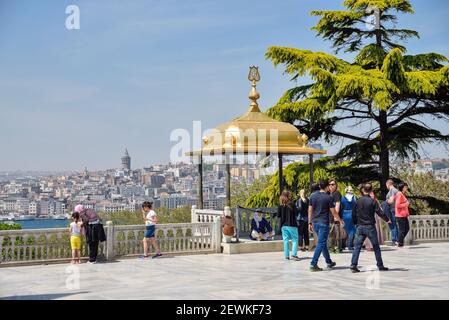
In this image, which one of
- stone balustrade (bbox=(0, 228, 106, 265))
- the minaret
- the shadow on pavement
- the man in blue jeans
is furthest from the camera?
the minaret

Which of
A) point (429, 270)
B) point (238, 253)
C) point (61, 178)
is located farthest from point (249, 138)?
point (61, 178)

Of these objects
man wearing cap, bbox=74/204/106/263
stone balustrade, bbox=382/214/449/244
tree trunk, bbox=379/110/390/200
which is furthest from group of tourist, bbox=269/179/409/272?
tree trunk, bbox=379/110/390/200

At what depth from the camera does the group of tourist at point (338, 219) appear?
11.9 metres

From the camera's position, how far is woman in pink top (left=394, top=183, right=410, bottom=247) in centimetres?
1719

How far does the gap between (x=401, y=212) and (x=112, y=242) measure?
25.3ft

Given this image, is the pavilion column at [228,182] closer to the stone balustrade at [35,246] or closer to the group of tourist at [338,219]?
the group of tourist at [338,219]

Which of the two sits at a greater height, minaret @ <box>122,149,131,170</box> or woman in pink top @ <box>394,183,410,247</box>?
minaret @ <box>122,149,131,170</box>

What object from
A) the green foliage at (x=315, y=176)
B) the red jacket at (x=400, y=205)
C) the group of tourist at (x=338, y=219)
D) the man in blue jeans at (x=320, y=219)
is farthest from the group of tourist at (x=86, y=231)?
the green foliage at (x=315, y=176)

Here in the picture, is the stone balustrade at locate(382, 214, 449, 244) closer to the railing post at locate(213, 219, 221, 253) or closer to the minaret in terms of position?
the railing post at locate(213, 219, 221, 253)

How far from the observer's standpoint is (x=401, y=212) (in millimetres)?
17250

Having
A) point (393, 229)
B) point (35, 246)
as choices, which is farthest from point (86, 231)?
point (393, 229)

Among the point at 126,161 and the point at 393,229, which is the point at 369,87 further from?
the point at 126,161

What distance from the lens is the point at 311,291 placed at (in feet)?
32.1
